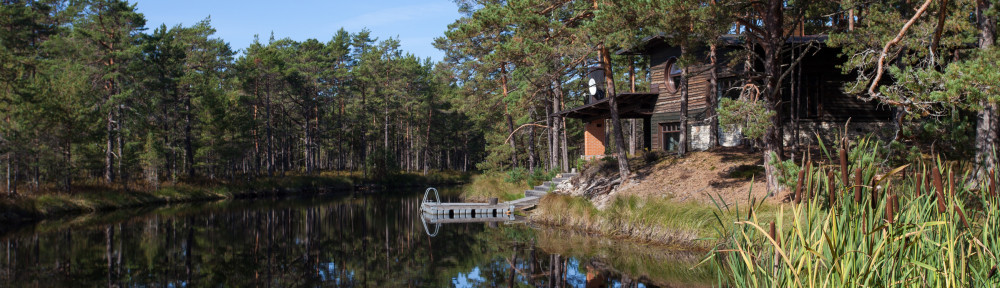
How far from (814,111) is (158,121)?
38719mm

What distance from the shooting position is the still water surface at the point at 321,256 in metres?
13.0

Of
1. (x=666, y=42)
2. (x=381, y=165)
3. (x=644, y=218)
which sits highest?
(x=666, y=42)

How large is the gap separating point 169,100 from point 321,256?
2869 cm

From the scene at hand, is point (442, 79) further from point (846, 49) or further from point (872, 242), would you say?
point (872, 242)

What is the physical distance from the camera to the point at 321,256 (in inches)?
658

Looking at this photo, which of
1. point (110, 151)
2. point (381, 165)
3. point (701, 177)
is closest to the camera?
point (701, 177)

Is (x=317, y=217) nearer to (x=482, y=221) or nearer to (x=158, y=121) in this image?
(x=482, y=221)

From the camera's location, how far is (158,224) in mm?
24281

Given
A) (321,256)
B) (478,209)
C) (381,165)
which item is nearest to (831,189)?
(321,256)

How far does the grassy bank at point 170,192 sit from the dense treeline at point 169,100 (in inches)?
37.8

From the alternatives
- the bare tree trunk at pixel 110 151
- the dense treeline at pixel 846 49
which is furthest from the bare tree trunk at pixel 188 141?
the dense treeline at pixel 846 49

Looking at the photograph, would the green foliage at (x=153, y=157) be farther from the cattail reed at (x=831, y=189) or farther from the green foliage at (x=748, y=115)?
the cattail reed at (x=831, y=189)

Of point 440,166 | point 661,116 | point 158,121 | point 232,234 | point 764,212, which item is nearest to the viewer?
point 764,212

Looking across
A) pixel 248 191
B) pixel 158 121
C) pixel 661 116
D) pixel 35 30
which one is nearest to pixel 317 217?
pixel 661 116
